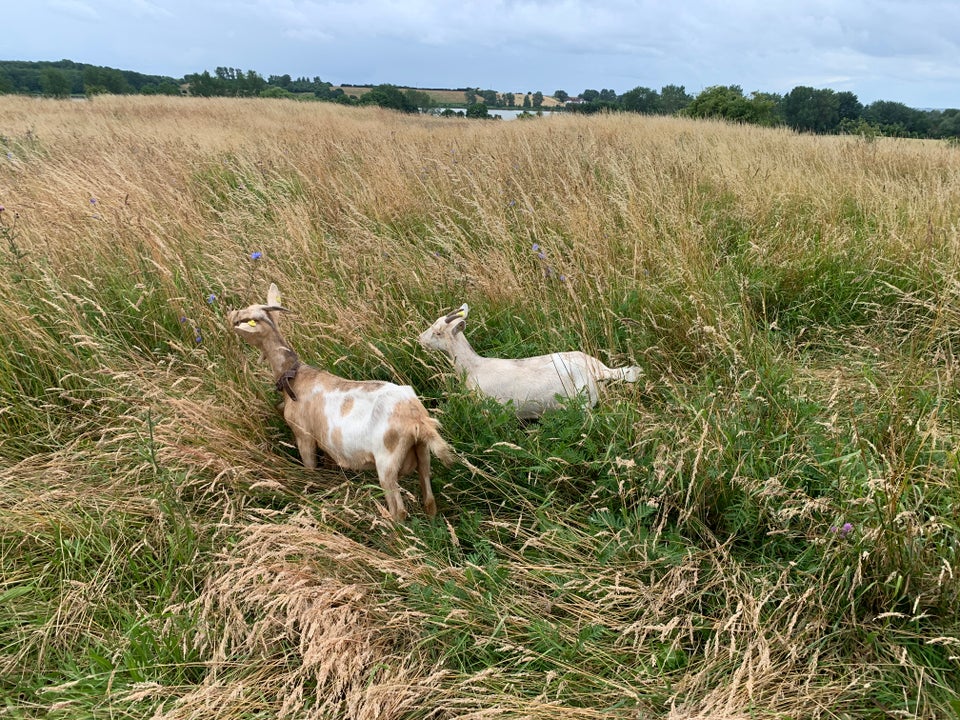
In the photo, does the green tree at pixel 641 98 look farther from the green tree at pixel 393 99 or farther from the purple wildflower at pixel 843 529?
the purple wildflower at pixel 843 529

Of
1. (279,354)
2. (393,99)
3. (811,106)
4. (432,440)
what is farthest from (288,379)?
(811,106)

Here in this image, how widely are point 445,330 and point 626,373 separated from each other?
91cm

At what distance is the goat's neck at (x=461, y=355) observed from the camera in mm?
2615

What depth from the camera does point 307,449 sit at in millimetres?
2334

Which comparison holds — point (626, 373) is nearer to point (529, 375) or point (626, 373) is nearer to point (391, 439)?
point (529, 375)

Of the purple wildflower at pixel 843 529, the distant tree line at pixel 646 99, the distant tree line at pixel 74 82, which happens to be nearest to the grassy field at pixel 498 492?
the purple wildflower at pixel 843 529

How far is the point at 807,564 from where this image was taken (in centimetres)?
177

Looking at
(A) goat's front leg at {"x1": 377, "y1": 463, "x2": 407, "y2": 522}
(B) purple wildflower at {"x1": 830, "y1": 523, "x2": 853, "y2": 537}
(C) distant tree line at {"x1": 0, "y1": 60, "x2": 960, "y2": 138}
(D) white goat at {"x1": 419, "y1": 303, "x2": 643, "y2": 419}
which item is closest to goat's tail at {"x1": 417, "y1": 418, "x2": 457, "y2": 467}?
(A) goat's front leg at {"x1": 377, "y1": 463, "x2": 407, "y2": 522}

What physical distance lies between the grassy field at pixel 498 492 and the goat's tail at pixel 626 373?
0.20 ft

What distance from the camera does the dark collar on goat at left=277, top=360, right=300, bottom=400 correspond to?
2.35 meters

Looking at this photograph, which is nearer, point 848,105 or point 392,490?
point 392,490

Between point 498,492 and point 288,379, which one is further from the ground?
point 288,379

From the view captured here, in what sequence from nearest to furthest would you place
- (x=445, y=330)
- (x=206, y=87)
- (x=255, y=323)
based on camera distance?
(x=255, y=323)
(x=445, y=330)
(x=206, y=87)

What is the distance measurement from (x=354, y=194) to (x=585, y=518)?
163 inches
